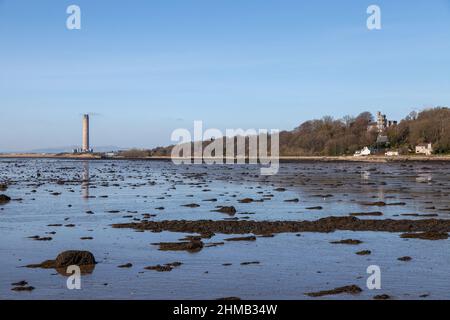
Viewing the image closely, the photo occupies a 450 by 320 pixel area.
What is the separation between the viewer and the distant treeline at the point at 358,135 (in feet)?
425

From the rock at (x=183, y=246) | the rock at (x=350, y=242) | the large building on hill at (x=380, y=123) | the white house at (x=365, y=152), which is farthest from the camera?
the large building on hill at (x=380, y=123)

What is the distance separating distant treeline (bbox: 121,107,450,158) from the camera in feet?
425

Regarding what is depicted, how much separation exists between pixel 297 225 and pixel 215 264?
22.8 feet

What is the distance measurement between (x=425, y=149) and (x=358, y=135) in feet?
127

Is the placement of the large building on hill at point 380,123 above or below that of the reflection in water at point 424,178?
above

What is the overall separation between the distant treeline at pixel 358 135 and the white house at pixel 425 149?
45.7 inches

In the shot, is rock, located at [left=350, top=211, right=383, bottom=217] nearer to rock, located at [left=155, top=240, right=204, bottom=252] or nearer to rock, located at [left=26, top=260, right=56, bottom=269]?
rock, located at [left=155, top=240, right=204, bottom=252]

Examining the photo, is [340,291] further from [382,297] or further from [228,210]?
[228,210]

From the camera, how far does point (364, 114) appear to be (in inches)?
7303

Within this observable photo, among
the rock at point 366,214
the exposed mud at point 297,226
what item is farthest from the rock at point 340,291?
the rock at point 366,214

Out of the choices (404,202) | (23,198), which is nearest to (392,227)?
(404,202)

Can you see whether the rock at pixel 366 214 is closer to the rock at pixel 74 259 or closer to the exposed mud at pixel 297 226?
the exposed mud at pixel 297 226

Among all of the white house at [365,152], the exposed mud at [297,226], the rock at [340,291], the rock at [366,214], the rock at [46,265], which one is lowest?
the rock at [340,291]

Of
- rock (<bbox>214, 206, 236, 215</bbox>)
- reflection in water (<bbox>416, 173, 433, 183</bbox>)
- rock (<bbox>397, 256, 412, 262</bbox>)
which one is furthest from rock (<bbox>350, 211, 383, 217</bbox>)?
reflection in water (<bbox>416, 173, 433, 183</bbox>)
